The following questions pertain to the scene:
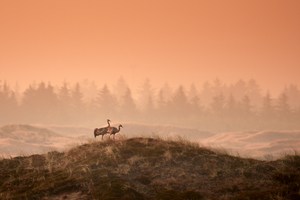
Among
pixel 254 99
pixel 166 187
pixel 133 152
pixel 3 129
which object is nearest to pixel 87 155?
pixel 133 152

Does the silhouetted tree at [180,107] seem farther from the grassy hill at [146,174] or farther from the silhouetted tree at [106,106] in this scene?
the grassy hill at [146,174]

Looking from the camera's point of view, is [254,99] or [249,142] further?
[254,99]

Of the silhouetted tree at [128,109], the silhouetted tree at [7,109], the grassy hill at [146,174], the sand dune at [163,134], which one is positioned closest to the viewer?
the grassy hill at [146,174]

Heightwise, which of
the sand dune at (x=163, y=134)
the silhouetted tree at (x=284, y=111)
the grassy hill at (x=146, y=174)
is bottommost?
the grassy hill at (x=146, y=174)

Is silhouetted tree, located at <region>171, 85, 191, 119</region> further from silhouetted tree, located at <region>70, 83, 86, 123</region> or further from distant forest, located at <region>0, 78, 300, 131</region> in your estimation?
silhouetted tree, located at <region>70, 83, 86, 123</region>

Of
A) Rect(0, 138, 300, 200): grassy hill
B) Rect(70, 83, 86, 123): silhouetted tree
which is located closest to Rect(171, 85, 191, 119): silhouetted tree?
Rect(70, 83, 86, 123): silhouetted tree

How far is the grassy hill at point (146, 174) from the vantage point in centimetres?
1235

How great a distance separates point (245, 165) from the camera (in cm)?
1500

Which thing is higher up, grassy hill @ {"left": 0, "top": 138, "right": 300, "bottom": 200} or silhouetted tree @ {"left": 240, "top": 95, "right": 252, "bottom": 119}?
silhouetted tree @ {"left": 240, "top": 95, "right": 252, "bottom": 119}

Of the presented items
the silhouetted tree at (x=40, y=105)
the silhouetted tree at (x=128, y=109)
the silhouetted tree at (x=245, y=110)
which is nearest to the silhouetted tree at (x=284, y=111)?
the silhouetted tree at (x=245, y=110)

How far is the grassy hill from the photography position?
40.5 ft

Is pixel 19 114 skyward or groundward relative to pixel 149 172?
skyward

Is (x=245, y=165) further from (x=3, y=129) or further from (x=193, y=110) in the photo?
(x=193, y=110)

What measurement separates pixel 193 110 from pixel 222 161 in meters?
105
